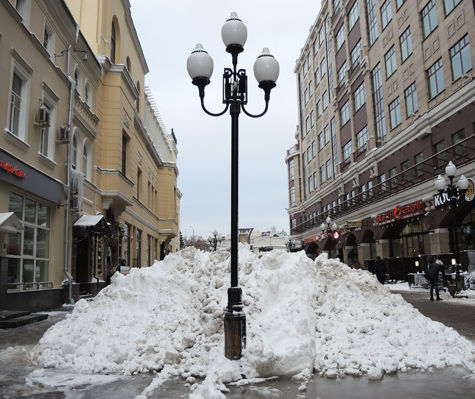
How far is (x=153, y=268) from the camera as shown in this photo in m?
9.00

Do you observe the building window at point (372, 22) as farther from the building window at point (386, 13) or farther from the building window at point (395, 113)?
the building window at point (395, 113)

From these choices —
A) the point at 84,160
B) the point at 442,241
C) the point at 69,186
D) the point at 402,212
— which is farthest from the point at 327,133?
the point at 69,186

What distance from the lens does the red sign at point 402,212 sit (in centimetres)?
2534

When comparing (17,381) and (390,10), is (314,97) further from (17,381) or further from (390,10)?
(17,381)

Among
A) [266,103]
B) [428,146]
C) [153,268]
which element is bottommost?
[153,268]

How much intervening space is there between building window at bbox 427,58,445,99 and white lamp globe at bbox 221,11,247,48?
20.4 meters

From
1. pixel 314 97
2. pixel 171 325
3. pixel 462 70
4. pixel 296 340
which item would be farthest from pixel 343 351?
pixel 314 97

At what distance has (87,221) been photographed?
16.6 meters

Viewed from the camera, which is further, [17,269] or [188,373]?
[17,269]

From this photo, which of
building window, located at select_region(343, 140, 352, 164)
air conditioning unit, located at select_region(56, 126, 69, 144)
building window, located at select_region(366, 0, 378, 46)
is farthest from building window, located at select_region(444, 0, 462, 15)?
air conditioning unit, located at select_region(56, 126, 69, 144)

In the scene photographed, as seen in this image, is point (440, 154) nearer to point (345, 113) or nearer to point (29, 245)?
point (345, 113)

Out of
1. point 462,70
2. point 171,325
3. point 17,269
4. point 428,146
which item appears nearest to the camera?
point 171,325

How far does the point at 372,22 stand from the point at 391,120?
9.27 meters

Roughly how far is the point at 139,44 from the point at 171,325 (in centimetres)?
2523
